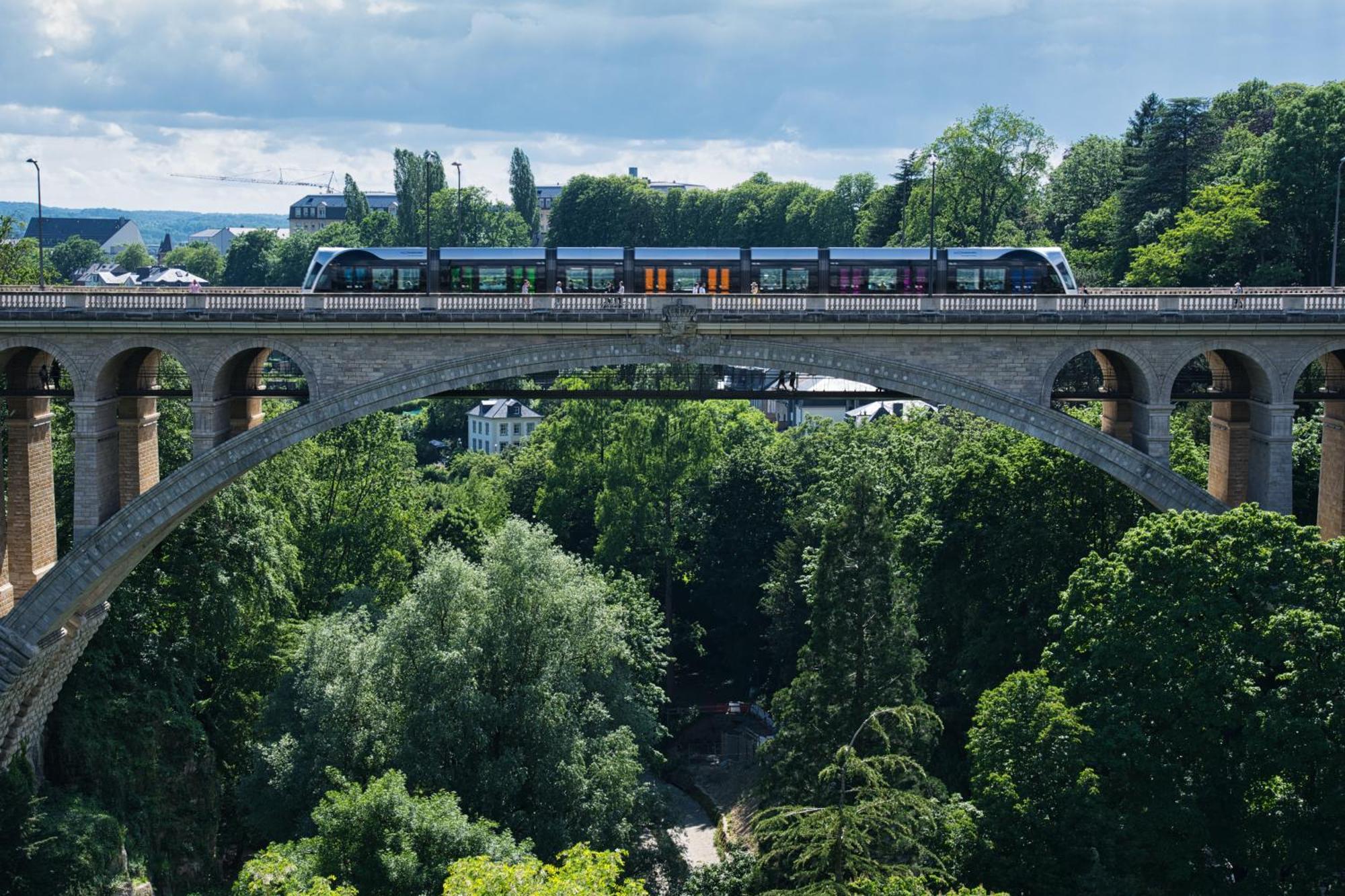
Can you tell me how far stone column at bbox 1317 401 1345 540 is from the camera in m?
37.8

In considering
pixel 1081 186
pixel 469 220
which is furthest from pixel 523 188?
pixel 1081 186

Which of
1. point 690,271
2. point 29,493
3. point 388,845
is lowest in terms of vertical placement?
point 388,845

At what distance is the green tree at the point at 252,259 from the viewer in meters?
173

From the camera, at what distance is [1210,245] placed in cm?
6188

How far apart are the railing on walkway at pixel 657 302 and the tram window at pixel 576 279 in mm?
5028

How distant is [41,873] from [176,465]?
1392cm

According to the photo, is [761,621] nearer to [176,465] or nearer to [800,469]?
[800,469]

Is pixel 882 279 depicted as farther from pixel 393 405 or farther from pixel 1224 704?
pixel 1224 704

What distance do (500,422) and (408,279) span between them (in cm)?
7639

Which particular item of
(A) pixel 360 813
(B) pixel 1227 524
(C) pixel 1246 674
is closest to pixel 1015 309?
(B) pixel 1227 524

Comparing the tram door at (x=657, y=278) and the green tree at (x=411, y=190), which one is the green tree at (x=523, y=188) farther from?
the tram door at (x=657, y=278)

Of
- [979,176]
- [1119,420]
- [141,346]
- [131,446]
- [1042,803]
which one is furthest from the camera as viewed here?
[979,176]

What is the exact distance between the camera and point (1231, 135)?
7400 cm

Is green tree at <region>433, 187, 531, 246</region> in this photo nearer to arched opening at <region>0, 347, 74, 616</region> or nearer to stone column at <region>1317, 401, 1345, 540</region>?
arched opening at <region>0, 347, 74, 616</region>
